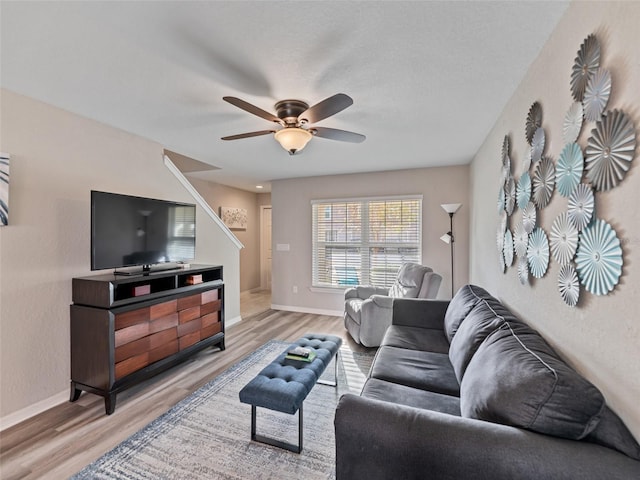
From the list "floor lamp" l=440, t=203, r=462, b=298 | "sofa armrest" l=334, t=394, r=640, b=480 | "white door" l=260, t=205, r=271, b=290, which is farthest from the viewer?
"white door" l=260, t=205, r=271, b=290

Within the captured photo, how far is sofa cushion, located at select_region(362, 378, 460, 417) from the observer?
1.53m

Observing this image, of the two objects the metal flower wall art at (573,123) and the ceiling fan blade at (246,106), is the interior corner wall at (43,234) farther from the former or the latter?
the metal flower wall art at (573,123)

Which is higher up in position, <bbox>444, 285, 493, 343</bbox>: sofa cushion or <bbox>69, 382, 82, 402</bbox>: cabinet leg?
<bbox>444, 285, 493, 343</bbox>: sofa cushion

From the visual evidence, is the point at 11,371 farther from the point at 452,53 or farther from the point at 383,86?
the point at 452,53

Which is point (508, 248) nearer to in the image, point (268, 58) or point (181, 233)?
point (268, 58)

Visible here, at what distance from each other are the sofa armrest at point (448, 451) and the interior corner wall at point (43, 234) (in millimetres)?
2536

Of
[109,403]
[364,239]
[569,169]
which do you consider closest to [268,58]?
[569,169]

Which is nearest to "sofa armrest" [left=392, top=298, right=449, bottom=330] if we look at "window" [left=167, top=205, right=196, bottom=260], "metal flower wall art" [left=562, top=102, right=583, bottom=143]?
"metal flower wall art" [left=562, top=102, right=583, bottom=143]

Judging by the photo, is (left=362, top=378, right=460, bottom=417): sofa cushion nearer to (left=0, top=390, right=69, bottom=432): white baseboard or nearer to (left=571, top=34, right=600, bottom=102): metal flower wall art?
(left=571, top=34, right=600, bottom=102): metal flower wall art

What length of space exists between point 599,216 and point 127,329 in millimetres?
3008

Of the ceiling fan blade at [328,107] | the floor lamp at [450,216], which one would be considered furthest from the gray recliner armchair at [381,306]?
the ceiling fan blade at [328,107]

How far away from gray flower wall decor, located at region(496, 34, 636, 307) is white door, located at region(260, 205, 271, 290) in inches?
243

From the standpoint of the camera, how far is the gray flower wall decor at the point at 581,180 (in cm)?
100

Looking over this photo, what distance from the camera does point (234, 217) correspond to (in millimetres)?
6297
